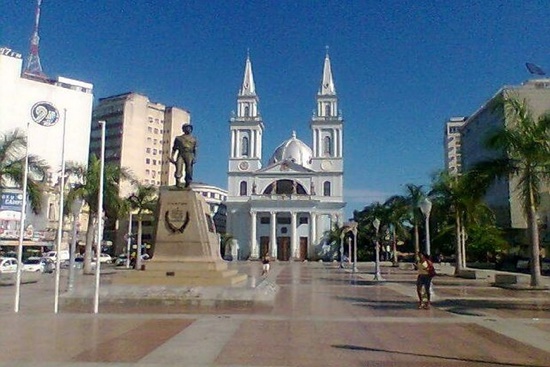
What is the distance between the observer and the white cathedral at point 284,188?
85375mm

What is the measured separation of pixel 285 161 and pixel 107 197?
192ft

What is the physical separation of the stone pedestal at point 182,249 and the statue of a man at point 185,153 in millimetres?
659

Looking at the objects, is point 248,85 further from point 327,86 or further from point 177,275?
point 177,275

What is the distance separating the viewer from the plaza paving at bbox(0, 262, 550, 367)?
7430 mm

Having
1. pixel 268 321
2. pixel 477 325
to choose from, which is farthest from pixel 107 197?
pixel 477 325

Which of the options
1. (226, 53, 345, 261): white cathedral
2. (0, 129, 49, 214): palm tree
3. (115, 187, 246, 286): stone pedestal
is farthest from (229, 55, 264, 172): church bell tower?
(115, 187, 246, 286): stone pedestal

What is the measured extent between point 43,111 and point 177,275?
73.7 meters

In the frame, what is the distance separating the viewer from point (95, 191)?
1223 inches

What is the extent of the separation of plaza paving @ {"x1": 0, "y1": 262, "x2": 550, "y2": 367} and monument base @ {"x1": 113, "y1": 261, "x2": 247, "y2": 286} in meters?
2.43

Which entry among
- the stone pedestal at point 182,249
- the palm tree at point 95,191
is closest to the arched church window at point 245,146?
the palm tree at point 95,191

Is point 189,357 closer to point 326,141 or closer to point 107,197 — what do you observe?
point 107,197

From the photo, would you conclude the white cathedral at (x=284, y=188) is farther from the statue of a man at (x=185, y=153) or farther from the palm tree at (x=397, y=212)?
the statue of a man at (x=185, y=153)

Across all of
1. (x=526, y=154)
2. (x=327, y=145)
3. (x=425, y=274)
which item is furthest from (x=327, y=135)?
(x=425, y=274)

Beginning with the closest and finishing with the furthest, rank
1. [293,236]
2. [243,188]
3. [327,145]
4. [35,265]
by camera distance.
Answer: [35,265] → [293,236] → [327,145] → [243,188]
